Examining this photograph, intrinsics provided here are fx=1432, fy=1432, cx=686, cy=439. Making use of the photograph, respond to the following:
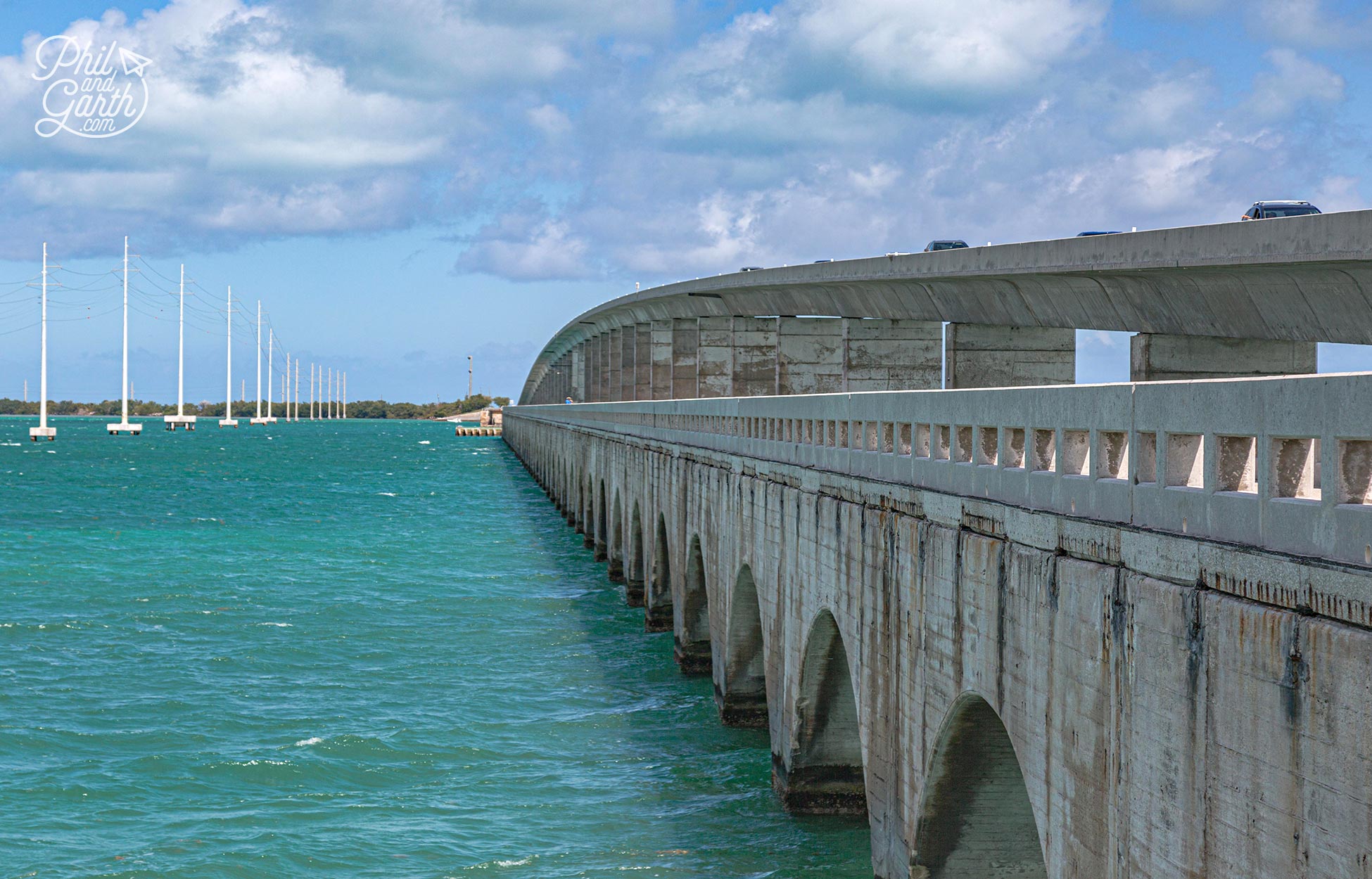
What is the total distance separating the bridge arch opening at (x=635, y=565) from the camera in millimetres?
37719

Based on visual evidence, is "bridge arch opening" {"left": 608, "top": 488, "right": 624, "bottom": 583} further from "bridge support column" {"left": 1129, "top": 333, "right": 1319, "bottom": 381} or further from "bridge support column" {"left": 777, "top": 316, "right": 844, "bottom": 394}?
"bridge support column" {"left": 1129, "top": 333, "right": 1319, "bottom": 381}

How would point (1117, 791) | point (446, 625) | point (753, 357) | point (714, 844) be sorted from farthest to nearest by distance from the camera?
point (753, 357)
point (446, 625)
point (714, 844)
point (1117, 791)

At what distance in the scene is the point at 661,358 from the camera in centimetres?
5672

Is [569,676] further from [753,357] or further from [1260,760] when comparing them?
[1260,760]

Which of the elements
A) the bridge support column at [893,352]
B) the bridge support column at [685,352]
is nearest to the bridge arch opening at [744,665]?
the bridge support column at [893,352]

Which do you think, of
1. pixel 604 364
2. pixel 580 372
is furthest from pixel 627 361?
pixel 580 372

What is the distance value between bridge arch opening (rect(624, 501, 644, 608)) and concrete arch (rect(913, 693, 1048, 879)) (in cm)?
2439

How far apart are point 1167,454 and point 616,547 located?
3437 centimetres

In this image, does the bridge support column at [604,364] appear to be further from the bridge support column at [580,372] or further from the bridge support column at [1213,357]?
the bridge support column at [1213,357]

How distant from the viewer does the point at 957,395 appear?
12766 mm

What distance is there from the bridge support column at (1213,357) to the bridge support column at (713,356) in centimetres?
2613

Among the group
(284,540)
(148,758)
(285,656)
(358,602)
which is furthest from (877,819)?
(284,540)

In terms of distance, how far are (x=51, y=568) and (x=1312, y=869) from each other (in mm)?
47434

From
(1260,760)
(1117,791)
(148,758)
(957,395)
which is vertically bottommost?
(148,758)
